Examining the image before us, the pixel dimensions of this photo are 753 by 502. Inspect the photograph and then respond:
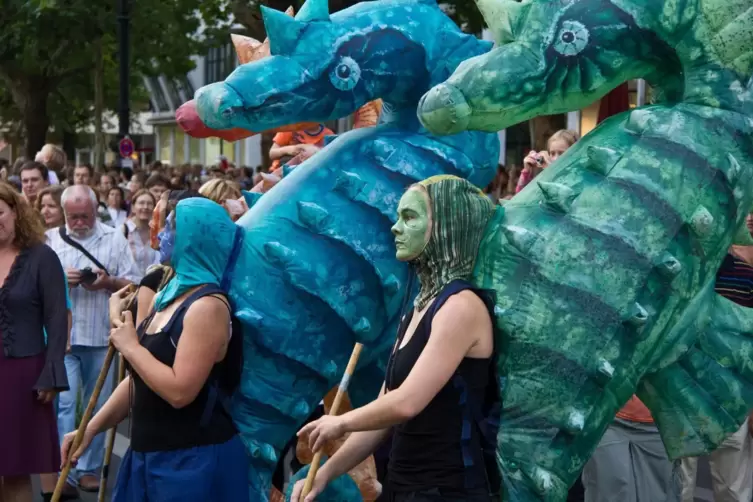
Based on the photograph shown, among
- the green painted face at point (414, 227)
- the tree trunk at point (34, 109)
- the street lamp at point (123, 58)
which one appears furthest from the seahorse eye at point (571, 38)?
the tree trunk at point (34, 109)

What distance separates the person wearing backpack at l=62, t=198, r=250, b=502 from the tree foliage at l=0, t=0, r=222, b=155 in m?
17.5

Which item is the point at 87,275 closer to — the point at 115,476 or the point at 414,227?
the point at 115,476

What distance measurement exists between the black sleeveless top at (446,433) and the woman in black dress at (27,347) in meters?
3.51

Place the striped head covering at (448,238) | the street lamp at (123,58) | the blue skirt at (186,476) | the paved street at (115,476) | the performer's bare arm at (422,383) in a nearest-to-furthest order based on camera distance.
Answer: the performer's bare arm at (422,383)
the striped head covering at (448,238)
the blue skirt at (186,476)
the paved street at (115,476)
the street lamp at (123,58)

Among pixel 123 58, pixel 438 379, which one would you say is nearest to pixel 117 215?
pixel 123 58

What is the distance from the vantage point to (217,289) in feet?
15.4

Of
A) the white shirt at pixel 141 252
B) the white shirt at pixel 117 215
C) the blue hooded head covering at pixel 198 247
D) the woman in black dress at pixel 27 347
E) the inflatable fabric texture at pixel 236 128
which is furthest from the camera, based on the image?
the white shirt at pixel 117 215

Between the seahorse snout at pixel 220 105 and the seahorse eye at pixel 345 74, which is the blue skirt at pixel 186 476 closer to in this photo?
the seahorse snout at pixel 220 105

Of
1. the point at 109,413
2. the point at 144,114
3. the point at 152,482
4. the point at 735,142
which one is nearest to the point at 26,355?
the point at 109,413

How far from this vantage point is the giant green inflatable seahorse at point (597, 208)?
420cm

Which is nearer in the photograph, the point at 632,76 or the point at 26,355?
the point at 632,76

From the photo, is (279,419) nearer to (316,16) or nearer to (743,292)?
(316,16)

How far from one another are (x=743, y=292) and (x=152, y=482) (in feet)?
10.4

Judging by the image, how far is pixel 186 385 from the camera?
4.48 metres
